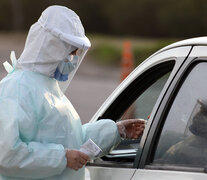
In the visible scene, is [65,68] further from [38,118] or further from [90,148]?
[90,148]

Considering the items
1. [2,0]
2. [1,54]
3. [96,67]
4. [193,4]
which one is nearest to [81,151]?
[96,67]

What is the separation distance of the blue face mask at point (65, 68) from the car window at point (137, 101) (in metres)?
0.48

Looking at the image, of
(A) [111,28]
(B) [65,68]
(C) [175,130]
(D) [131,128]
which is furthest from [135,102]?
(A) [111,28]

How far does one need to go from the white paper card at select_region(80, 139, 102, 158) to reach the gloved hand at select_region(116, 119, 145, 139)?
323 millimetres

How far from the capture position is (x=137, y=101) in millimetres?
4086

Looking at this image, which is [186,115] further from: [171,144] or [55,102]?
[55,102]

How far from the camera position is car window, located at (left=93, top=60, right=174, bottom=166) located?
382cm

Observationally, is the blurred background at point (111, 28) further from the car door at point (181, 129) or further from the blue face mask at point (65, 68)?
the car door at point (181, 129)

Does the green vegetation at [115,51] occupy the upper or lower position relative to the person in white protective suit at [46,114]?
lower

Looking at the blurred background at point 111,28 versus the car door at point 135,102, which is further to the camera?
the blurred background at point 111,28

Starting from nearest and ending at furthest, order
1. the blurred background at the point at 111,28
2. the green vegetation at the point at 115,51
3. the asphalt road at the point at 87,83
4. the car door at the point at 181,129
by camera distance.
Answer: the car door at the point at 181,129, the asphalt road at the point at 87,83, the blurred background at the point at 111,28, the green vegetation at the point at 115,51

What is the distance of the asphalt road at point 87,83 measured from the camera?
13.3m

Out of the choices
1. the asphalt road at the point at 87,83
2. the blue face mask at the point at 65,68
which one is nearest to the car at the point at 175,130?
the blue face mask at the point at 65,68

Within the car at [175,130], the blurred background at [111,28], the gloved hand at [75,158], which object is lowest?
the blurred background at [111,28]
